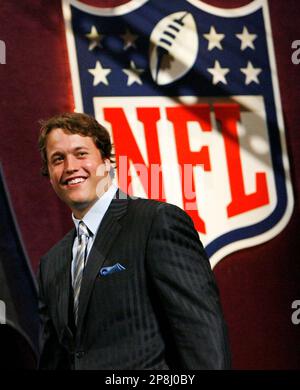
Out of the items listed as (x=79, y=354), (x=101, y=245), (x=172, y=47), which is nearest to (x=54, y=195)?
(x=172, y=47)

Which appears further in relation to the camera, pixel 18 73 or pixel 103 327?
pixel 18 73

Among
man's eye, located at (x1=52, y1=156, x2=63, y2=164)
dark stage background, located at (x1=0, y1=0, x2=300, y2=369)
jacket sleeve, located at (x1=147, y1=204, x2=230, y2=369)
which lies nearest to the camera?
jacket sleeve, located at (x1=147, y1=204, x2=230, y2=369)

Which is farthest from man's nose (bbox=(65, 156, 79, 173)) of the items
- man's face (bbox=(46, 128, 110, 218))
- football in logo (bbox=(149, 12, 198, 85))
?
football in logo (bbox=(149, 12, 198, 85))

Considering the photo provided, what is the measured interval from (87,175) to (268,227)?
231 centimetres

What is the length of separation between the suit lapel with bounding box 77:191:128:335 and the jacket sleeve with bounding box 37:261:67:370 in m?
0.29

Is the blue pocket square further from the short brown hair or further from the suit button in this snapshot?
the short brown hair

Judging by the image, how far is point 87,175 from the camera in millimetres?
2906

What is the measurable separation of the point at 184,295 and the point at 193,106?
8.68 ft

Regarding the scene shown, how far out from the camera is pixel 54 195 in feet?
15.2

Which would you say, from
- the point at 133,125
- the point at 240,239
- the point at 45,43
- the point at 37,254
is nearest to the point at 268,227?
the point at 240,239

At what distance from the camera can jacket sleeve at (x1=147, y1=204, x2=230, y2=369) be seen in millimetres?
2383

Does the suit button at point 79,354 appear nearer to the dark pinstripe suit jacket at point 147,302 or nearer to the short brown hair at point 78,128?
the dark pinstripe suit jacket at point 147,302

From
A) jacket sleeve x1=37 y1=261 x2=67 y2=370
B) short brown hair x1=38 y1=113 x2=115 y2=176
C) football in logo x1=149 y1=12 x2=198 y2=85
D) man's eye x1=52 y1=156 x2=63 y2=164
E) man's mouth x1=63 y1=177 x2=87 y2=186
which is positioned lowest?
jacket sleeve x1=37 y1=261 x2=67 y2=370

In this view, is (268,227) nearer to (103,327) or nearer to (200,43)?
(200,43)
